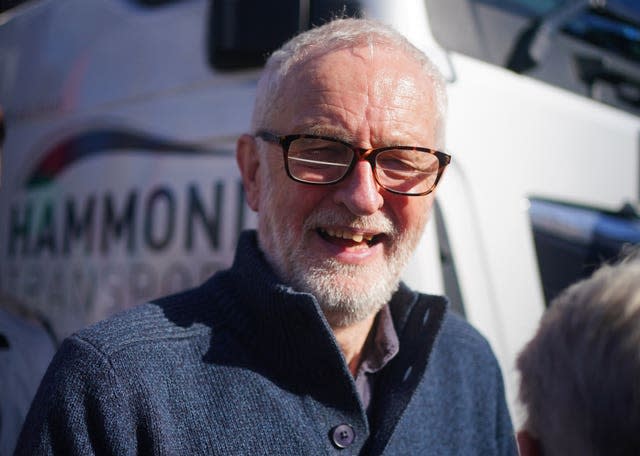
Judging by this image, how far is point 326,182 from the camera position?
1.47m

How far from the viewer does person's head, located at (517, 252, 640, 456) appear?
1012 millimetres

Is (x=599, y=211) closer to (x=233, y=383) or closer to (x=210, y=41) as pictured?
(x=210, y=41)

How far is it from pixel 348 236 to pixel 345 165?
6.0 inches

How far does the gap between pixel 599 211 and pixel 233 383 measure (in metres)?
1.48

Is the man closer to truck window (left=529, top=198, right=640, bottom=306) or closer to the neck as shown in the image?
the neck

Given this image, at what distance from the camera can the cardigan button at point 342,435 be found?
1358 mm

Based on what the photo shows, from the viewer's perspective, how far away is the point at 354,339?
158cm

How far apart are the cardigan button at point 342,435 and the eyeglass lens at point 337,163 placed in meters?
0.49

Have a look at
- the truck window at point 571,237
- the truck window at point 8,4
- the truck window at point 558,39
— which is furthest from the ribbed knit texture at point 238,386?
the truck window at point 8,4

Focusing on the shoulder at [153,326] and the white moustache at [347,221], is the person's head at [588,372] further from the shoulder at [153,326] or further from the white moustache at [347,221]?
the shoulder at [153,326]

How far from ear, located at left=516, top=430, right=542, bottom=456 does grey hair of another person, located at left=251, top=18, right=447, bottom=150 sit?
2.16 ft

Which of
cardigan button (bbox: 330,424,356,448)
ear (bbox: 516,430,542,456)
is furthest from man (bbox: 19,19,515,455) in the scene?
ear (bbox: 516,430,542,456)

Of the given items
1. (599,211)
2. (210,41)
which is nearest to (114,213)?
(210,41)

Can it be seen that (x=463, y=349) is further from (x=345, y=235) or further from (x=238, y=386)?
(x=238, y=386)
